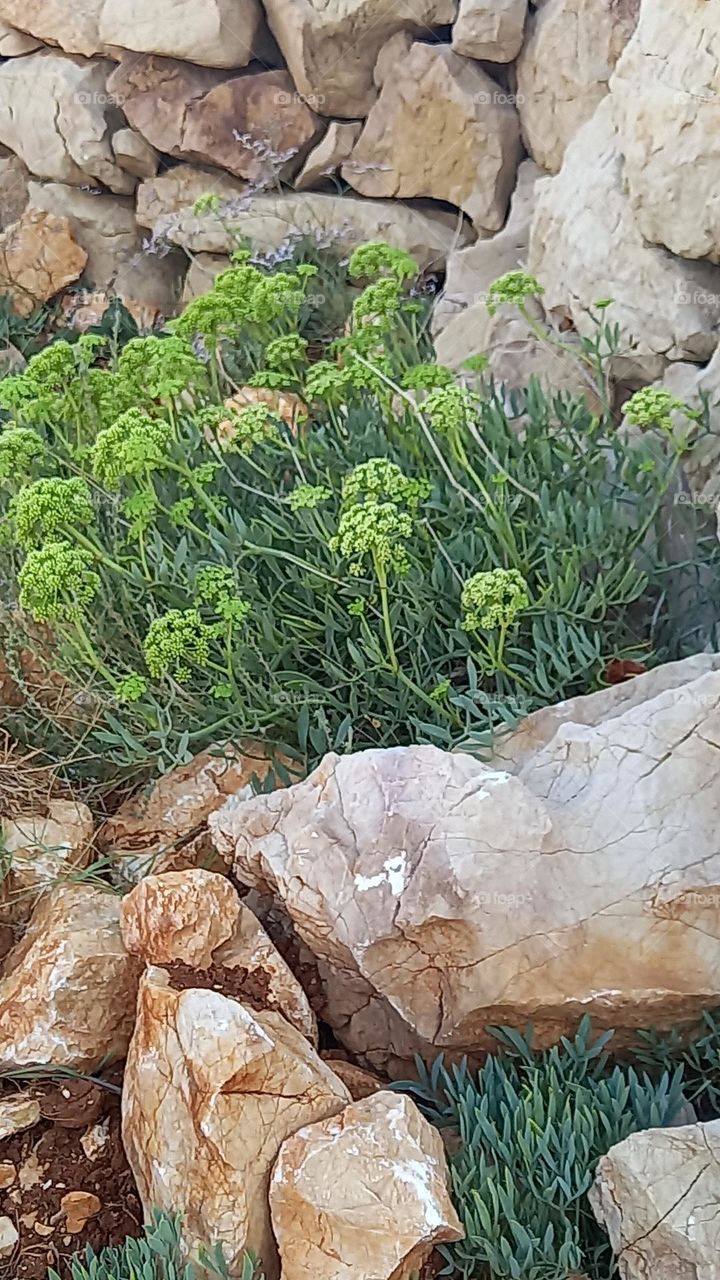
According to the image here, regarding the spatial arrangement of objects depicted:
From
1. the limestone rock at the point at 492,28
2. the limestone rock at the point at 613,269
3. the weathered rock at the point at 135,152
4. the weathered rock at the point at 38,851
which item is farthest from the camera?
the weathered rock at the point at 135,152

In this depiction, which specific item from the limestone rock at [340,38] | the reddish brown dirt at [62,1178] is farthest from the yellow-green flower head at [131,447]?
the limestone rock at [340,38]

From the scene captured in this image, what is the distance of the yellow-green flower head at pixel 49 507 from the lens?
291 centimetres

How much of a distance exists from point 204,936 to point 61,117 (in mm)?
4901

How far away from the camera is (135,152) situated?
596 centimetres

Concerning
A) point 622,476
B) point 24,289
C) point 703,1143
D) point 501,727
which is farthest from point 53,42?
point 703,1143

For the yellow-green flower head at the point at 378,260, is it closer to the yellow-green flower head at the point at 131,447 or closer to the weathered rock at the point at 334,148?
the yellow-green flower head at the point at 131,447

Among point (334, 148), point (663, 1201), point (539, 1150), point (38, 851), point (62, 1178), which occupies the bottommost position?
point (62, 1178)

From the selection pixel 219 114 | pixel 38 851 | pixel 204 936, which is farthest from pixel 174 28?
pixel 204 936

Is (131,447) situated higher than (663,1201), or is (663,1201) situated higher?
(131,447)

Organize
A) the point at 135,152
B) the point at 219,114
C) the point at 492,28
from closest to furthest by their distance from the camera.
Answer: the point at 492,28, the point at 219,114, the point at 135,152

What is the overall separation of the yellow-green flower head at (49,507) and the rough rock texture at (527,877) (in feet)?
3.05

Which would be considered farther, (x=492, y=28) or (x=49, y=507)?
(x=492, y=28)

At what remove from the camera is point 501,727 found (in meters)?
3.08

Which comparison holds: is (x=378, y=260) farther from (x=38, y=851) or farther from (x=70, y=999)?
(x=70, y=999)
